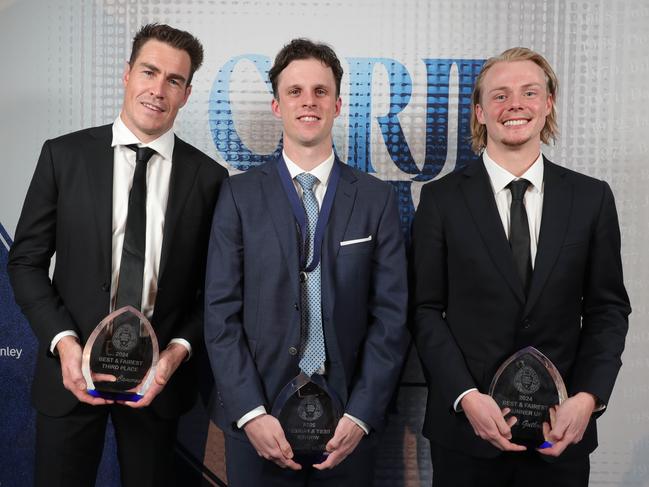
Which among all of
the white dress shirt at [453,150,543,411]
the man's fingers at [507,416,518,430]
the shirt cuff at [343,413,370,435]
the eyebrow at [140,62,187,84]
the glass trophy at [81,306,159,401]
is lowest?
the shirt cuff at [343,413,370,435]

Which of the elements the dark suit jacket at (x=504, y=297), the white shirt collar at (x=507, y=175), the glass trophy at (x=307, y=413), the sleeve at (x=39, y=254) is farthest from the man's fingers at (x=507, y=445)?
the sleeve at (x=39, y=254)

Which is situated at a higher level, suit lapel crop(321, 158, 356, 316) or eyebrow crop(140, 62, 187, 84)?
eyebrow crop(140, 62, 187, 84)

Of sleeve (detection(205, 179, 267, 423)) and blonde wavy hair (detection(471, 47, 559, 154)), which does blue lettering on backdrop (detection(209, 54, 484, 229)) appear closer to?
blonde wavy hair (detection(471, 47, 559, 154))

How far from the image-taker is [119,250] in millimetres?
2432

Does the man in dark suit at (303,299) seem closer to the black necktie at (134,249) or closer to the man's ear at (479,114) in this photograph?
the black necktie at (134,249)

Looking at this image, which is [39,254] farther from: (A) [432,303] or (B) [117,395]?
(A) [432,303]

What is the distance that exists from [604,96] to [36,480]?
Answer: 295cm

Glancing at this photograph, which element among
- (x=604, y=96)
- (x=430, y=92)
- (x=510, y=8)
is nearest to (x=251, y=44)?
(x=430, y=92)

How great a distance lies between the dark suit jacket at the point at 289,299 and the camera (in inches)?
90.1

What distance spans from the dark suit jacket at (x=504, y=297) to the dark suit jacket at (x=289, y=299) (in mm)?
145

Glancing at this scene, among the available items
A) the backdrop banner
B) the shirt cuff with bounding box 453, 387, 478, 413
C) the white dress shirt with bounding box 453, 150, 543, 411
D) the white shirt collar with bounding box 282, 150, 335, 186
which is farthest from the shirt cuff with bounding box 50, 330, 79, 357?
the white dress shirt with bounding box 453, 150, 543, 411

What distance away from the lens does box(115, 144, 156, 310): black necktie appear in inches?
92.9

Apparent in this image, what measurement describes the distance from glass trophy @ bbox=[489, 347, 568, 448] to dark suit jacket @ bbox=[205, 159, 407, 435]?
0.38 m

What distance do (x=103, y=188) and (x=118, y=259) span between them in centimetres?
26
